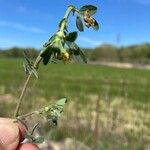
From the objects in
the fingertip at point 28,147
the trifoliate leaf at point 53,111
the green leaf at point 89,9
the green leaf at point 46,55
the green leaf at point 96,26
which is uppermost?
the green leaf at point 89,9

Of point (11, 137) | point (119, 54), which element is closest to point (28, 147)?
point (11, 137)

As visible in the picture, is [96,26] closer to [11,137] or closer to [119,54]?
[11,137]

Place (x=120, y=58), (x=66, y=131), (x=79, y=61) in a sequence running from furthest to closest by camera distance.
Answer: (x=120, y=58) → (x=66, y=131) → (x=79, y=61)

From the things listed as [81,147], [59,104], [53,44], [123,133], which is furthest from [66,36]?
[123,133]

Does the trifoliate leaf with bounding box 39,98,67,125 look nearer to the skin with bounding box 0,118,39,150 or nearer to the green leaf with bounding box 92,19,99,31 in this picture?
the skin with bounding box 0,118,39,150

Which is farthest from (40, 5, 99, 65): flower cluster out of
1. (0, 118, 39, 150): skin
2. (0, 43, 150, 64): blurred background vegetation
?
(0, 43, 150, 64): blurred background vegetation

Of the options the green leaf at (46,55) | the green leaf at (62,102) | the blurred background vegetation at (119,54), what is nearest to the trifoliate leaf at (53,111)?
the green leaf at (62,102)

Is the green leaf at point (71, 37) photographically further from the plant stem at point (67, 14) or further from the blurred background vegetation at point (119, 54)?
the blurred background vegetation at point (119, 54)

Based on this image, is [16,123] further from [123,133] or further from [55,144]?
[55,144]
